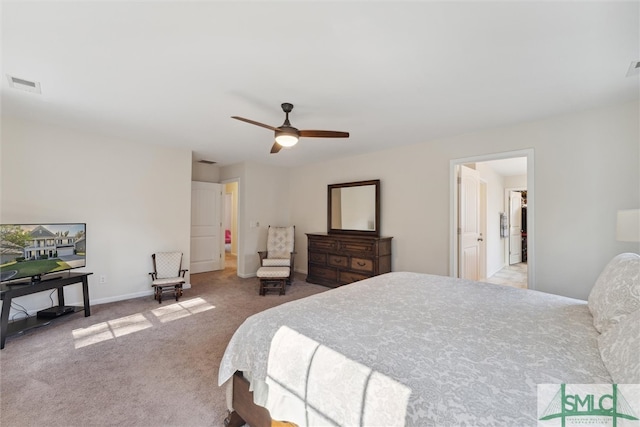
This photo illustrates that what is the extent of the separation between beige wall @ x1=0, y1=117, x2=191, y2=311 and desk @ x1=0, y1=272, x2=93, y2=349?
465 millimetres

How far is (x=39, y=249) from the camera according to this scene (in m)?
3.03

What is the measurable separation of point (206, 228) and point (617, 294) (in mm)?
6106

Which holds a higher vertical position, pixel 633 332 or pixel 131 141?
pixel 131 141

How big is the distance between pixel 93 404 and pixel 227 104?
8.67ft

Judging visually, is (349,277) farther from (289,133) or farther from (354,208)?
(289,133)

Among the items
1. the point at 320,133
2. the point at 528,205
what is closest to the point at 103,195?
the point at 320,133

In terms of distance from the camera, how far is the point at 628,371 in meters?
0.90

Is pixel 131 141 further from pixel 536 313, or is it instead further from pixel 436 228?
pixel 536 313

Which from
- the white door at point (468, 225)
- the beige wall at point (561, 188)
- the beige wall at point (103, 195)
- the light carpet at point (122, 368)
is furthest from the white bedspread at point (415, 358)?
the beige wall at point (103, 195)

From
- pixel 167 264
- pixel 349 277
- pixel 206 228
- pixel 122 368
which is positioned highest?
pixel 206 228

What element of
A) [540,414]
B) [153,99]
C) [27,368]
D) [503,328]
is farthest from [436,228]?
[27,368]

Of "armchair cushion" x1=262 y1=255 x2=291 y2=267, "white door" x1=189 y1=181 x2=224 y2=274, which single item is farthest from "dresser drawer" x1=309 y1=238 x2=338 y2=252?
"white door" x1=189 y1=181 x2=224 y2=274

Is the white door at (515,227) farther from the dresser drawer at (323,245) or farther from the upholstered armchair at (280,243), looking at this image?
the upholstered armchair at (280,243)

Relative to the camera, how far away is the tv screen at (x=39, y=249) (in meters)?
2.82
